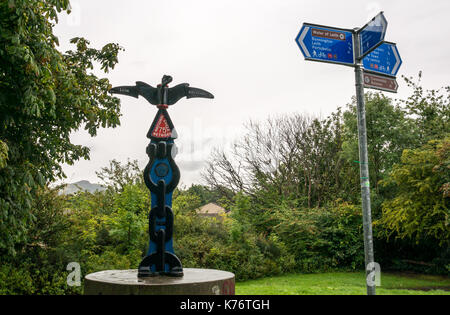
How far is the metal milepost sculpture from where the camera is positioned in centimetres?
586

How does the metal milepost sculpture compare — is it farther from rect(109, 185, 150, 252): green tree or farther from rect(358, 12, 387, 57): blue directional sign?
rect(109, 185, 150, 252): green tree

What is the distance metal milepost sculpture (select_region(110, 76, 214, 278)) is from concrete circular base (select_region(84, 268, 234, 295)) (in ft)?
1.02

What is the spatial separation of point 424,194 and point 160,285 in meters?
10.8

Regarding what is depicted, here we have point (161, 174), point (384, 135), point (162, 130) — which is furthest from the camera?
point (384, 135)

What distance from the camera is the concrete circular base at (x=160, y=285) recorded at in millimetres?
4902

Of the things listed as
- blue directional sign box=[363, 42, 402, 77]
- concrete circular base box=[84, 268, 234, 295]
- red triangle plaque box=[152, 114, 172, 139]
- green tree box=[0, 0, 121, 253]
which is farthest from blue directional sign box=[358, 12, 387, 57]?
green tree box=[0, 0, 121, 253]

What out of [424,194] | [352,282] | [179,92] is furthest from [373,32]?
[352,282]

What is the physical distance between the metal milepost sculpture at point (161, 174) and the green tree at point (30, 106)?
1.17 metres

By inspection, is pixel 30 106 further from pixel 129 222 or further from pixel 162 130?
pixel 129 222

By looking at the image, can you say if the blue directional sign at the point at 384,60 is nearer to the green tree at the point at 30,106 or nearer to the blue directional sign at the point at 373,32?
the blue directional sign at the point at 373,32

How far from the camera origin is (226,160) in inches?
950

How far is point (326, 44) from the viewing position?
16.4 ft

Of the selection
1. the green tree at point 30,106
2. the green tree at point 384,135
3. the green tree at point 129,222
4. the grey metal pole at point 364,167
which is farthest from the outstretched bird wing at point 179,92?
the green tree at point 384,135
